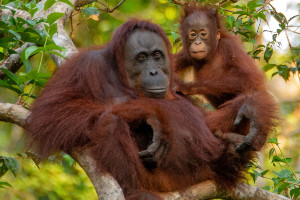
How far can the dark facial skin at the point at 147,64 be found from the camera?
3445 millimetres

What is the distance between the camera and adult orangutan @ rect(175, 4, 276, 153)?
11.6 feet

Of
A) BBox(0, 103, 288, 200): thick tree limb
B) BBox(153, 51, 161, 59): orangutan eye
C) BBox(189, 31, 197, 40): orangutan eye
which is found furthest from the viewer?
BBox(189, 31, 197, 40): orangutan eye

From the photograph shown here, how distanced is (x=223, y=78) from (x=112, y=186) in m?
2.14

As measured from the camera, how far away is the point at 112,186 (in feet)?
8.70

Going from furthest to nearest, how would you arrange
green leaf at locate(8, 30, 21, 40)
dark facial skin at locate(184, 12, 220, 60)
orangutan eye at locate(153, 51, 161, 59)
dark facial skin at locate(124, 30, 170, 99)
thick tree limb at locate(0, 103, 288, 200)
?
1. dark facial skin at locate(184, 12, 220, 60)
2. orangutan eye at locate(153, 51, 161, 59)
3. dark facial skin at locate(124, 30, 170, 99)
4. green leaf at locate(8, 30, 21, 40)
5. thick tree limb at locate(0, 103, 288, 200)

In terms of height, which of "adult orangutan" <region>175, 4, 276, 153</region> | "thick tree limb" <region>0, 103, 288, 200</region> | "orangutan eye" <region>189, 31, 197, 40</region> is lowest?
"thick tree limb" <region>0, 103, 288, 200</region>

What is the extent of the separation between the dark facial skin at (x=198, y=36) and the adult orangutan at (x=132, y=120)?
0.99 m

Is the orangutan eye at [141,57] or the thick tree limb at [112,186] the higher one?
the orangutan eye at [141,57]

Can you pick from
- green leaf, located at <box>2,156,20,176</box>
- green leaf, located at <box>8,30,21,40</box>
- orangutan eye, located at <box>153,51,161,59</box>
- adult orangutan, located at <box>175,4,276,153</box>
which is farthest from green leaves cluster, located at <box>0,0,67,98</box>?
adult orangutan, located at <box>175,4,276,153</box>

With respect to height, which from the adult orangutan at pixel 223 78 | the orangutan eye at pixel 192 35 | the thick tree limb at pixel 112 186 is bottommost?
the thick tree limb at pixel 112 186

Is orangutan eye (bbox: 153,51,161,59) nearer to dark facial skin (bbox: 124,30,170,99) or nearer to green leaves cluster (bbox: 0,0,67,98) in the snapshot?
dark facial skin (bbox: 124,30,170,99)

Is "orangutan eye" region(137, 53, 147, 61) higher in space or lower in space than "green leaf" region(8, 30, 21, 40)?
lower

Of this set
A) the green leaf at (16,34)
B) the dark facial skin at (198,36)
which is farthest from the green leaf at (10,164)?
the dark facial skin at (198,36)

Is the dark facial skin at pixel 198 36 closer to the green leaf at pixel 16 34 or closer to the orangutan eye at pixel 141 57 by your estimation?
the orangutan eye at pixel 141 57
